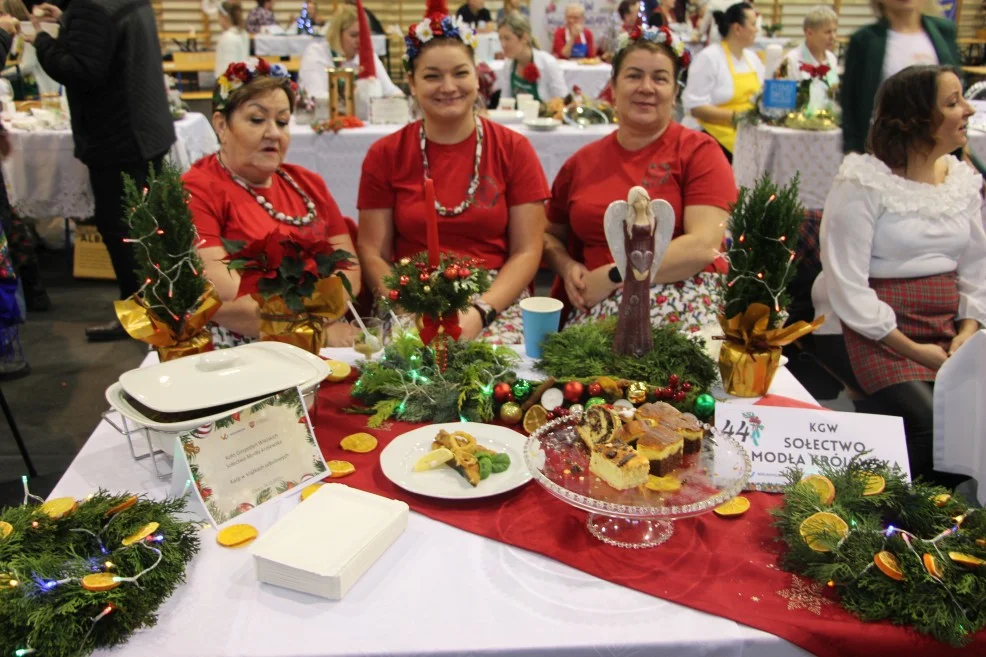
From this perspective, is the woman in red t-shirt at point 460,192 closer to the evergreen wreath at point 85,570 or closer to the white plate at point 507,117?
the evergreen wreath at point 85,570

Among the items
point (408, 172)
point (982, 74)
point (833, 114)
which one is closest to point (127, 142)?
point (408, 172)

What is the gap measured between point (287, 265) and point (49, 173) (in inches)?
141

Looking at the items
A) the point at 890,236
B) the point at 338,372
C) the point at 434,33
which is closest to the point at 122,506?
the point at 338,372

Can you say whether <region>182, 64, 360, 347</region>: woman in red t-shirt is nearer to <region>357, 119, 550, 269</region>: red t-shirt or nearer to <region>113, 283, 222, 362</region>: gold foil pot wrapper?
<region>357, 119, 550, 269</region>: red t-shirt

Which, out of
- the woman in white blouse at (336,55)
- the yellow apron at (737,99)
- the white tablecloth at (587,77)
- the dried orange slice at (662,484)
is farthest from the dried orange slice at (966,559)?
the white tablecloth at (587,77)

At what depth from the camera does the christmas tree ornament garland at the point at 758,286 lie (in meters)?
1.50

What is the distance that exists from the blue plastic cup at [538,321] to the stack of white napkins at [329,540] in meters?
0.69

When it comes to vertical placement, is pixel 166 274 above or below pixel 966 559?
above

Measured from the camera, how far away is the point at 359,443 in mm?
1402

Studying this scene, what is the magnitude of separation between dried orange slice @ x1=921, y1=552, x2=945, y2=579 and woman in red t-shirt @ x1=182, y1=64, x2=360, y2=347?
4.52ft

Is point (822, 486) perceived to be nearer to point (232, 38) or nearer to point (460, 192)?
point (460, 192)

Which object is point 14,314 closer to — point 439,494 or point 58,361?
point 58,361

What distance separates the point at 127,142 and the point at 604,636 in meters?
3.16

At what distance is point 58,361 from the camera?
12.4 feet
